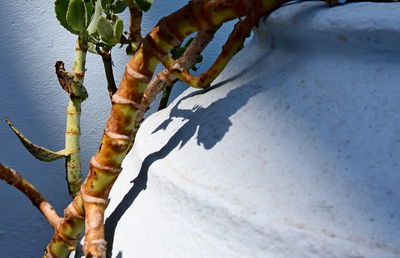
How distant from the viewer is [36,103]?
89 cm

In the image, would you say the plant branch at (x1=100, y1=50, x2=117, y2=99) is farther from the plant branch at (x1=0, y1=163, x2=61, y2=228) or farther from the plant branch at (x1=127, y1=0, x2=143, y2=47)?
the plant branch at (x1=0, y1=163, x2=61, y2=228)

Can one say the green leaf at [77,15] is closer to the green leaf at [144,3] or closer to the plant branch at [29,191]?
the green leaf at [144,3]

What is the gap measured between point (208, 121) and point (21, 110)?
1.56 ft

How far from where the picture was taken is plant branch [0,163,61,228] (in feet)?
2.00

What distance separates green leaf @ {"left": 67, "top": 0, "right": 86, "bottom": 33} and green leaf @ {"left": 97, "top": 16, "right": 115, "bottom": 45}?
0.02m

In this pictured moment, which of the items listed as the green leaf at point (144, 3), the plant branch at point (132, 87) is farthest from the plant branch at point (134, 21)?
the plant branch at point (132, 87)

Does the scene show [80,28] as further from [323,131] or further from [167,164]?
[323,131]

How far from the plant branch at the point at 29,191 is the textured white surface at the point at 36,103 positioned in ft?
0.83

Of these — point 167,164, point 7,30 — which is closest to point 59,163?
point 7,30

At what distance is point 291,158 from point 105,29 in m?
0.30

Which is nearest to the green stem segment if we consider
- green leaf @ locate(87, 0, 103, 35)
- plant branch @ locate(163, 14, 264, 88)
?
green leaf @ locate(87, 0, 103, 35)

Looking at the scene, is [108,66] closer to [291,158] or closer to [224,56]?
[224,56]

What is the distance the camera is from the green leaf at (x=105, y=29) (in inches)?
24.3

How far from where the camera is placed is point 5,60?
857mm
